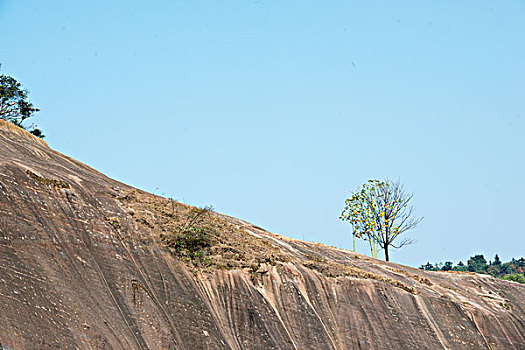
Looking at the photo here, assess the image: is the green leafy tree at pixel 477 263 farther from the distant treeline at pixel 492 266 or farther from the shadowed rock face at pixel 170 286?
the shadowed rock face at pixel 170 286

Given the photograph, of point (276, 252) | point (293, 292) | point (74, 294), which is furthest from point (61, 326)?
point (276, 252)

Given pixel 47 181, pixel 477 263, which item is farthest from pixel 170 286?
pixel 477 263

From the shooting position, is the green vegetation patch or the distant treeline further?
the distant treeline

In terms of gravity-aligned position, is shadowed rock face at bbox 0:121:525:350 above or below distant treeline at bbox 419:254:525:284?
below

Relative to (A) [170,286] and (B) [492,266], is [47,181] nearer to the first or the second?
(A) [170,286]

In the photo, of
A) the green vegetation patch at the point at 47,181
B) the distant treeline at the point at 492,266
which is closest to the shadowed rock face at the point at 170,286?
the green vegetation patch at the point at 47,181

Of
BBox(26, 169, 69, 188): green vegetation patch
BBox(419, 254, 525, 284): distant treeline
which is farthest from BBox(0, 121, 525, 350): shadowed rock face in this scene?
BBox(419, 254, 525, 284): distant treeline

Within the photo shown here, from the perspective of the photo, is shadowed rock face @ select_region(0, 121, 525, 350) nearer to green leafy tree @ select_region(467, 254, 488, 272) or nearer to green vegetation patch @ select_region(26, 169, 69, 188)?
green vegetation patch @ select_region(26, 169, 69, 188)

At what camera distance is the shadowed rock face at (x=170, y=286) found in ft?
56.5

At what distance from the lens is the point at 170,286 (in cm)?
2177

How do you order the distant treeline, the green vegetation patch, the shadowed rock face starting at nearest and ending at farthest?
the shadowed rock face < the green vegetation patch < the distant treeline

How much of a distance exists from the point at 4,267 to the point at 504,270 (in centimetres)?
14146

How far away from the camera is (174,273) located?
74.5 feet

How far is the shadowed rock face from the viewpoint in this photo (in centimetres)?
1723
